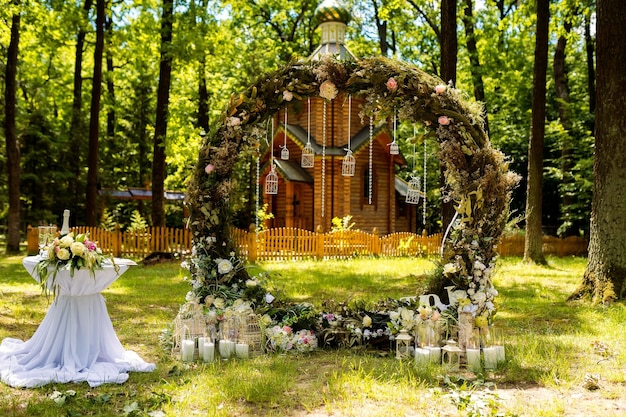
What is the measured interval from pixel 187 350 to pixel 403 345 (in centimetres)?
234

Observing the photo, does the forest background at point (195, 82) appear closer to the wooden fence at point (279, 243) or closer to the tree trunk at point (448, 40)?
the wooden fence at point (279, 243)

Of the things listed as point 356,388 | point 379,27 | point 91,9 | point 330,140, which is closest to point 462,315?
point 356,388

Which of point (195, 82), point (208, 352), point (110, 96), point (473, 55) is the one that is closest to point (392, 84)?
point (208, 352)

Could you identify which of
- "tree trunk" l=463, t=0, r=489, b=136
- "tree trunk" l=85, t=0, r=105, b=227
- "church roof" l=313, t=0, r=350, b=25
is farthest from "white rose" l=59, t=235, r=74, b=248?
"tree trunk" l=463, t=0, r=489, b=136

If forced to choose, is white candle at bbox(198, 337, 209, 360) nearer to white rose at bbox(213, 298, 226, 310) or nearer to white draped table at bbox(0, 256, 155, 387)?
white rose at bbox(213, 298, 226, 310)

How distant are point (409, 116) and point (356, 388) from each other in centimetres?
313

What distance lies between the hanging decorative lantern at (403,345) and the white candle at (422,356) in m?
0.31

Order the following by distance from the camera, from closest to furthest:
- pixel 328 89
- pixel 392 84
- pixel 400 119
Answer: pixel 392 84 → pixel 328 89 → pixel 400 119

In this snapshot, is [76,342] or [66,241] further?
[76,342]

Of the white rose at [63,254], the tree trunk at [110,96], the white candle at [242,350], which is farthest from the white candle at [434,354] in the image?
the tree trunk at [110,96]

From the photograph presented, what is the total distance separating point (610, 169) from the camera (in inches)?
368

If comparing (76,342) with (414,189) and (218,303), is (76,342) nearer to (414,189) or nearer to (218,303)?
(218,303)

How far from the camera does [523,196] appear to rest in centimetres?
2672

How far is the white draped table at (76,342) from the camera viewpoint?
5.35 meters
